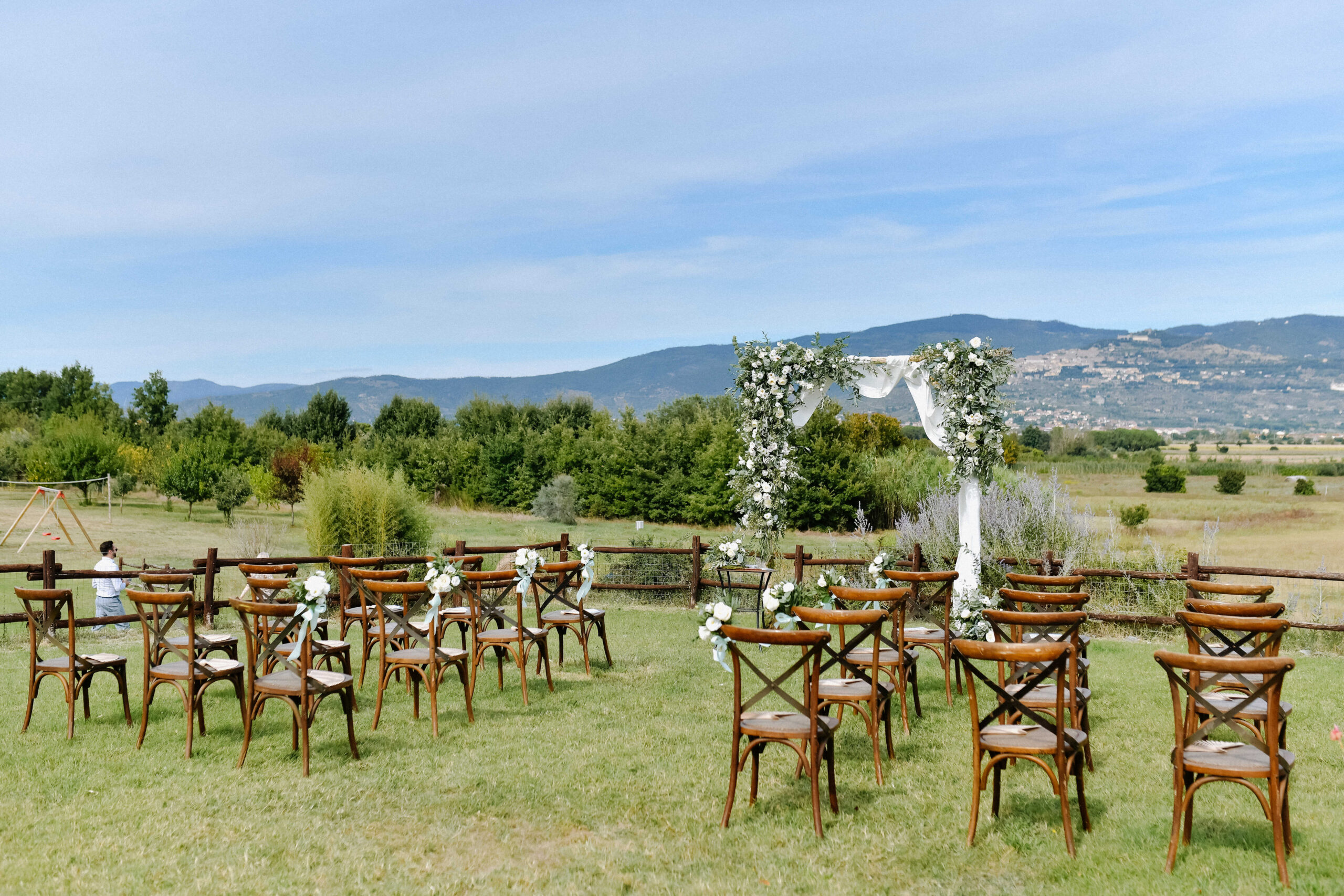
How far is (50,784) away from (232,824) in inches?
55.6

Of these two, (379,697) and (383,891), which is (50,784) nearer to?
(379,697)

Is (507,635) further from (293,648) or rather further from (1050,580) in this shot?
(1050,580)

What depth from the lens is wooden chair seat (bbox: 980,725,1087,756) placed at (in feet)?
14.0

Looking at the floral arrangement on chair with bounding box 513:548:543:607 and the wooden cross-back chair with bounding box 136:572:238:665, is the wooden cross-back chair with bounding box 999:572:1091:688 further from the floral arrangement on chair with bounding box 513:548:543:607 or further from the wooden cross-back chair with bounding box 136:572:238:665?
the wooden cross-back chair with bounding box 136:572:238:665

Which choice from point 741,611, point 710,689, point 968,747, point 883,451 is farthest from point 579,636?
point 883,451

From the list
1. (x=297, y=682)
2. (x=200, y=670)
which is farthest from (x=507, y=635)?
(x=200, y=670)

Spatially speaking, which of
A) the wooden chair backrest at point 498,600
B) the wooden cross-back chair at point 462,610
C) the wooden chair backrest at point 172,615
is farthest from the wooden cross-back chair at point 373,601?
the wooden chair backrest at point 172,615

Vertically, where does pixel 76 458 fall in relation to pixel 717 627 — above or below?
above

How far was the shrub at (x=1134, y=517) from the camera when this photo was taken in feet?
89.2

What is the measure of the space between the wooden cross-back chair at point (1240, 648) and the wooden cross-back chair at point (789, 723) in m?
1.88

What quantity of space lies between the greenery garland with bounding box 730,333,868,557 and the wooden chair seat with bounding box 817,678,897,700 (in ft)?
18.0

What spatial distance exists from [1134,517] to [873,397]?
66.9 feet

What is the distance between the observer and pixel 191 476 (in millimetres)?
34000

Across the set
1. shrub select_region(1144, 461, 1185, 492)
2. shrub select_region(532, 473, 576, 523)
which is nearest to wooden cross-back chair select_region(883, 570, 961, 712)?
shrub select_region(532, 473, 576, 523)
